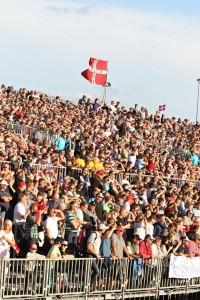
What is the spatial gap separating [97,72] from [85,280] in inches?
1045

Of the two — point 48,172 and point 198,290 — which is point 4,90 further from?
point 198,290

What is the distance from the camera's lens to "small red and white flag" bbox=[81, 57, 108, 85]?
46.7 meters

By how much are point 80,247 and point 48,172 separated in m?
4.79

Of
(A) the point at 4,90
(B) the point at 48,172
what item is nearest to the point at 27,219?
(B) the point at 48,172

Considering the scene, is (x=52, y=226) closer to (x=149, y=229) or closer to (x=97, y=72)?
(x=149, y=229)

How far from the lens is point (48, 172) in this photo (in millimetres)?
26422

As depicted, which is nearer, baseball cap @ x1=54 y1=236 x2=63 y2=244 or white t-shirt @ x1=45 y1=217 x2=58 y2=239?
baseball cap @ x1=54 y1=236 x2=63 y2=244

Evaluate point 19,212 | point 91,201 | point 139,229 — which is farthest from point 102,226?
point 91,201

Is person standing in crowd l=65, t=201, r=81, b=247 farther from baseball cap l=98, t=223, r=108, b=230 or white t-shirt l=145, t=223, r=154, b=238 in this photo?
white t-shirt l=145, t=223, r=154, b=238

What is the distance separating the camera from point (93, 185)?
2717cm

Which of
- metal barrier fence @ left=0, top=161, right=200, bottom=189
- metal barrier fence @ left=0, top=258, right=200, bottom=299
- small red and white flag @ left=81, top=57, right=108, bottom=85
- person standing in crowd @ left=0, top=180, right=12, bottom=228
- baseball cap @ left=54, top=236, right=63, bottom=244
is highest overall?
small red and white flag @ left=81, top=57, right=108, bottom=85

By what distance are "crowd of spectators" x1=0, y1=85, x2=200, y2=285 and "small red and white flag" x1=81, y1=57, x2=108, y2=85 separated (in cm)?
574

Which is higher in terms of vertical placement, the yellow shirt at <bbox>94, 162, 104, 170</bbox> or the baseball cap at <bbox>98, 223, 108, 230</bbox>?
the yellow shirt at <bbox>94, 162, 104, 170</bbox>

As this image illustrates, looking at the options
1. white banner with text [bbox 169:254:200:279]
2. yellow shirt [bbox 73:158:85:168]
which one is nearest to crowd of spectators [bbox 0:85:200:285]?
yellow shirt [bbox 73:158:85:168]
